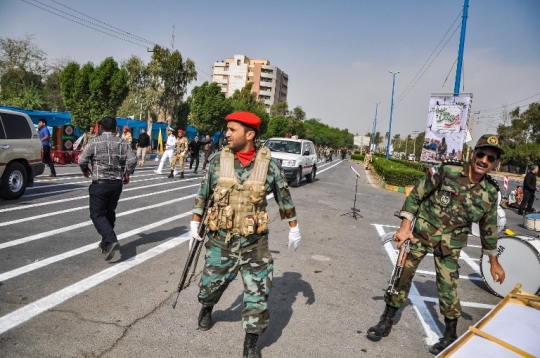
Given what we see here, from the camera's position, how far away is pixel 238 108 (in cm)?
5203

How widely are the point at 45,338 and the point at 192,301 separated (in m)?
1.37

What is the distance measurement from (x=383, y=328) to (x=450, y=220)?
45.9 inches

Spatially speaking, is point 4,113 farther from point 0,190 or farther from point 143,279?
point 143,279

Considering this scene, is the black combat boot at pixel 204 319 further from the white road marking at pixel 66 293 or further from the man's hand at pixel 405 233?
the man's hand at pixel 405 233

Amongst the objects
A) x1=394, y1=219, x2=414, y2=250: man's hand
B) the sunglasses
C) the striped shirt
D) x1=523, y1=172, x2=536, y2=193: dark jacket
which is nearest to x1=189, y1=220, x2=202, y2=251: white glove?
x1=394, y1=219, x2=414, y2=250: man's hand

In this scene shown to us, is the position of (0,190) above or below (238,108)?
below

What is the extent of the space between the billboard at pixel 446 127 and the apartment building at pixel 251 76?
97.8 metres

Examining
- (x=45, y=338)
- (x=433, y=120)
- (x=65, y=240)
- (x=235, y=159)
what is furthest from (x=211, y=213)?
(x=433, y=120)

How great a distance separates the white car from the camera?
1472 centimetres

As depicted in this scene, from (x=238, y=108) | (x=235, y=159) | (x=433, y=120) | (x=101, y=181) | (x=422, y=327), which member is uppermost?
(x=238, y=108)

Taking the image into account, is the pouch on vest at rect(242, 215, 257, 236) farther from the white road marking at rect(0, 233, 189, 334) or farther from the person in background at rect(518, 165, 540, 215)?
the person in background at rect(518, 165, 540, 215)

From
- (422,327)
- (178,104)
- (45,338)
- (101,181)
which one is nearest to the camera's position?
(45,338)

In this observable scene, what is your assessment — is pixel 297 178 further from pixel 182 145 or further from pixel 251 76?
pixel 251 76

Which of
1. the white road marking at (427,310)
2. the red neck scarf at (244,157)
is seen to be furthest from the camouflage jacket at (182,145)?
the red neck scarf at (244,157)
